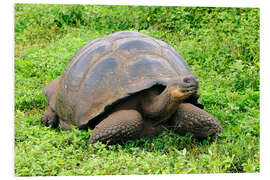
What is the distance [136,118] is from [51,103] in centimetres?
120

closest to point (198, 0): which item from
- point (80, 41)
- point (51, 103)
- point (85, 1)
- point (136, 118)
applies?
point (85, 1)

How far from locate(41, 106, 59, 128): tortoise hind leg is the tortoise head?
152cm

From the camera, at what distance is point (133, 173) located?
9.38 ft

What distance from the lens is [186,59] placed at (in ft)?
18.0

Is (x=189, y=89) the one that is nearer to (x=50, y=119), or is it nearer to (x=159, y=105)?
(x=159, y=105)

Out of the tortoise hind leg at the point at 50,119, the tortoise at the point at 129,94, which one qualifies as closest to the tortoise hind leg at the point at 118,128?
the tortoise at the point at 129,94

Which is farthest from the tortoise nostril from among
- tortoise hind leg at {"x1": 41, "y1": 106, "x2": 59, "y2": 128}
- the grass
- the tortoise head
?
tortoise hind leg at {"x1": 41, "y1": 106, "x2": 59, "y2": 128}

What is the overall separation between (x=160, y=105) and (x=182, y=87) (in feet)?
1.12

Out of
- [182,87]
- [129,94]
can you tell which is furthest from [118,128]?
[182,87]

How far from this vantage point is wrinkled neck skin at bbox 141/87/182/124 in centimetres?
326

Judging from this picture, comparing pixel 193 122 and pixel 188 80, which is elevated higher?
pixel 188 80

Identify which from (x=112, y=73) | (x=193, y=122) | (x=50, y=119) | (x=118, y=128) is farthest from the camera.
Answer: (x=50, y=119)

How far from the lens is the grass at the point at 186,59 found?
299cm

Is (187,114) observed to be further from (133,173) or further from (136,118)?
(133,173)
